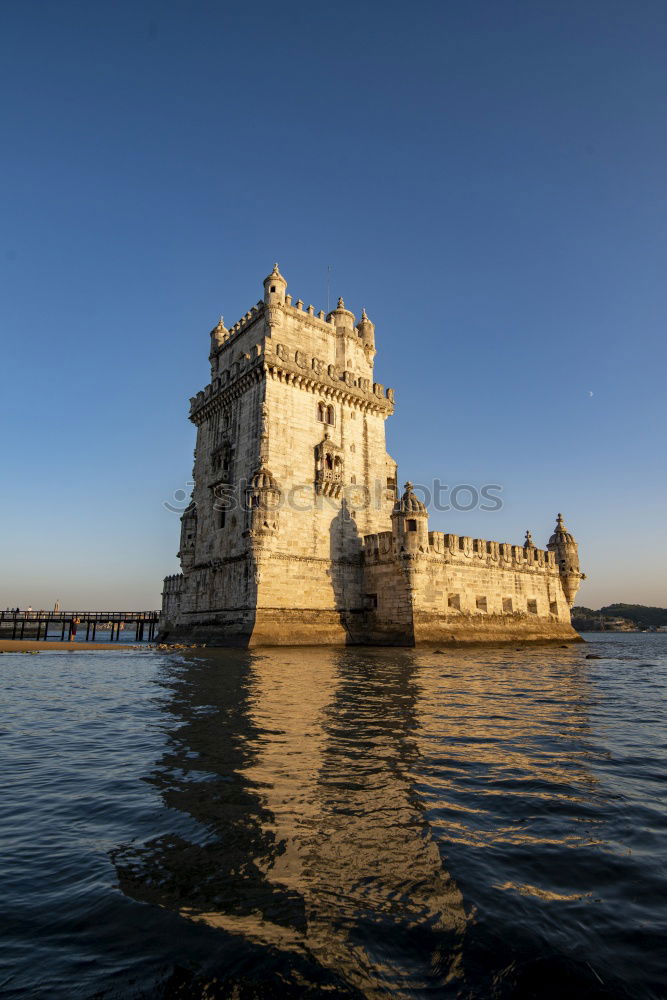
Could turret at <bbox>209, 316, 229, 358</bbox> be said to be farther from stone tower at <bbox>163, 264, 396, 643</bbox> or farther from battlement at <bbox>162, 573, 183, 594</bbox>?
battlement at <bbox>162, 573, 183, 594</bbox>

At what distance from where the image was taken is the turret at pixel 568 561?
38.9m

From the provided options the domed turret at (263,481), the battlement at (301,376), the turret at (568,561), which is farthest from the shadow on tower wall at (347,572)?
the turret at (568,561)

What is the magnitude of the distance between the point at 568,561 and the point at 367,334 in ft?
72.7

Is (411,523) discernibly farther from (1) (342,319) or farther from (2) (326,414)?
(1) (342,319)

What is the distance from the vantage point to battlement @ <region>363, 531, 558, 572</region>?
3031cm

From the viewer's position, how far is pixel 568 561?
39094 mm

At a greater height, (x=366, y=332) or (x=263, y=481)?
(x=366, y=332)

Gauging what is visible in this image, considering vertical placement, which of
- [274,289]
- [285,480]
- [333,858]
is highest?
[274,289]

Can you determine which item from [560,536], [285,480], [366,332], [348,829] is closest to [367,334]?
[366,332]

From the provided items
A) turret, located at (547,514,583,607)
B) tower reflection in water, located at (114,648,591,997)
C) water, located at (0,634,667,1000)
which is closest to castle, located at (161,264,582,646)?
turret, located at (547,514,583,607)

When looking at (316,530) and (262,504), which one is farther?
(316,530)

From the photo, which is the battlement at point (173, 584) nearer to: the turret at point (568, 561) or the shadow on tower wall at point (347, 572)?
the shadow on tower wall at point (347, 572)

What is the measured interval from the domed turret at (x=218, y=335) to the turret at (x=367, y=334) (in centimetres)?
994

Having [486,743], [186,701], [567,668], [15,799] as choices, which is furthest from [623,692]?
[15,799]
